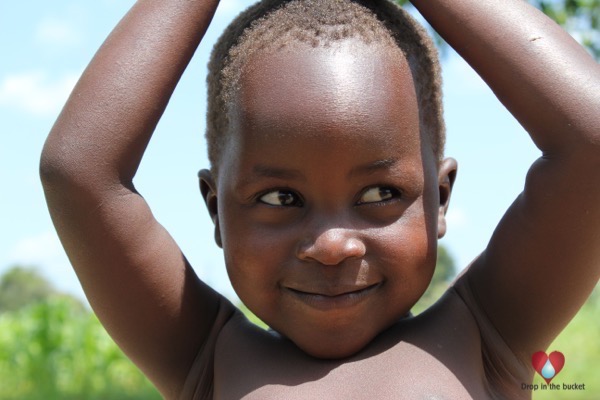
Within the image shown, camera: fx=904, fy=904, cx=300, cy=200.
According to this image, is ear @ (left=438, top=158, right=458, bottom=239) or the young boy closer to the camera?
the young boy

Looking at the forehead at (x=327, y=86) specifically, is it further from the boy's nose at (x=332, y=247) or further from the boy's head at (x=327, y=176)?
the boy's nose at (x=332, y=247)

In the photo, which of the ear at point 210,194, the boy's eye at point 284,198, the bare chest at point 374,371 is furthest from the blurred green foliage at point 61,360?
the boy's eye at point 284,198

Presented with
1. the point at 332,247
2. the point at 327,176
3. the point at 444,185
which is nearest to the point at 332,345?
the point at 332,247

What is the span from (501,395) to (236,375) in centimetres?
62

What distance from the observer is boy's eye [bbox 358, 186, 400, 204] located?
1.94 meters

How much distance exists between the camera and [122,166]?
6.62 ft

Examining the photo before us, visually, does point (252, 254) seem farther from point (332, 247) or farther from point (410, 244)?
point (410, 244)

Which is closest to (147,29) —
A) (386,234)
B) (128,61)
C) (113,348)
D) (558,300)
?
(128,61)

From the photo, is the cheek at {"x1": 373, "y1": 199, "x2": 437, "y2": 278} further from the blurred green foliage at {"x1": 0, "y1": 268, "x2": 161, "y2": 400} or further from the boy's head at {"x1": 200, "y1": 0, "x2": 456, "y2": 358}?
the blurred green foliage at {"x1": 0, "y1": 268, "x2": 161, "y2": 400}

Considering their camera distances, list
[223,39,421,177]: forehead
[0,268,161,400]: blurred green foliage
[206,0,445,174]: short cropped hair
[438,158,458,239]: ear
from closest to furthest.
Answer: [223,39,421,177]: forehead → [206,0,445,174]: short cropped hair → [438,158,458,239]: ear → [0,268,161,400]: blurred green foliage

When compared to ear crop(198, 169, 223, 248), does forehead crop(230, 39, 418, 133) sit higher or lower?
higher

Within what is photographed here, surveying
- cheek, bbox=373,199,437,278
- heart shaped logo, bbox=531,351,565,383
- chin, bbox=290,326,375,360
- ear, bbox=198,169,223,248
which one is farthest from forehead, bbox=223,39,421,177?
heart shaped logo, bbox=531,351,565,383

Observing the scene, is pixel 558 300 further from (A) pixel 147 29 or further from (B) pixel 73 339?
(B) pixel 73 339

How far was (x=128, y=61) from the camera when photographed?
2.00 meters
